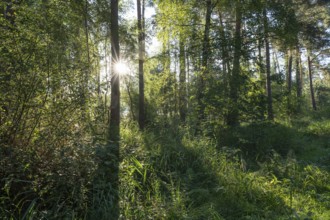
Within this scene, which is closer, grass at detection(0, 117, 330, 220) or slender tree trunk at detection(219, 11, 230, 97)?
grass at detection(0, 117, 330, 220)

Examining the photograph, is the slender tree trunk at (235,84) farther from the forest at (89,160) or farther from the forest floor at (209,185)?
the forest floor at (209,185)

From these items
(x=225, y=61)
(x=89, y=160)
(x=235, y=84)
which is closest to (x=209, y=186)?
(x=89, y=160)

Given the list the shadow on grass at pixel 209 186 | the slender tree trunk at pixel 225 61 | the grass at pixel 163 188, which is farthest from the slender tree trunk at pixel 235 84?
the shadow on grass at pixel 209 186

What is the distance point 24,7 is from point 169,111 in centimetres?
1483

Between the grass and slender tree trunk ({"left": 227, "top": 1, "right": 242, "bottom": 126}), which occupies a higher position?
slender tree trunk ({"left": 227, "top": 1, "right": 242, "bottom": 126})

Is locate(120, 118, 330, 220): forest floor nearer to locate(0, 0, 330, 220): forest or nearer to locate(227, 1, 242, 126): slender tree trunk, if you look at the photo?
locate(0, 0, 330, 220): forest

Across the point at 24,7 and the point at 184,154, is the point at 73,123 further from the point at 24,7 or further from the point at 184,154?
the point at 184,154

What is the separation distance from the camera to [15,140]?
4.34 metres

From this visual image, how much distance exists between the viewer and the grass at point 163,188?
3867 mm

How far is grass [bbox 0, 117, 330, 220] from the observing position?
3.87m

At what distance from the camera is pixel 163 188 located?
5.09 m

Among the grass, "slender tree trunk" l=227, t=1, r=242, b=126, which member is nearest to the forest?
the grass

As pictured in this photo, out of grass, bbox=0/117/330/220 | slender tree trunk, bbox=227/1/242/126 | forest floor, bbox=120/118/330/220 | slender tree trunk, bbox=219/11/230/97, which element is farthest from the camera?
slender tree trunk, bbox=219/11/230/97

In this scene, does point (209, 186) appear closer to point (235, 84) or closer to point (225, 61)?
point (235, 84)
